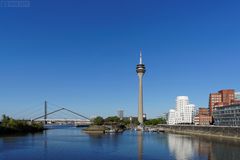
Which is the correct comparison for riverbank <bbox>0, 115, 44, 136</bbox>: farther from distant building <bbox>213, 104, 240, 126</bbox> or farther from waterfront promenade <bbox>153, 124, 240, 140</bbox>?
distant building <bbox>213, 104, 240, 126</bbox>

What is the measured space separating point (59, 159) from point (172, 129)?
8331cm

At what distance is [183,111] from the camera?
17550cm

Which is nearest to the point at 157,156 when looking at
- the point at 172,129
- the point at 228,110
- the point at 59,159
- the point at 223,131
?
the point at 59,159

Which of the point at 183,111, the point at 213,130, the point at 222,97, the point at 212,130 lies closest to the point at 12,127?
the point at 212,130

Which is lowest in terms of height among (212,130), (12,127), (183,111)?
(212,130)

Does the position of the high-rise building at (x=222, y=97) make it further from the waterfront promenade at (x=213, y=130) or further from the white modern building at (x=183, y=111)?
the white modern building at (x=183, y=111)

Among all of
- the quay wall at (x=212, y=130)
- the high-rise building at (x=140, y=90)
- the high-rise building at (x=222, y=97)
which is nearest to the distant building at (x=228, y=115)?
the quay wall at (x=212, y=130)

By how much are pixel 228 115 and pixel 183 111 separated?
76.5 meters

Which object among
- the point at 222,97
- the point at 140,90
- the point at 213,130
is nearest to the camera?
the point at 213,130

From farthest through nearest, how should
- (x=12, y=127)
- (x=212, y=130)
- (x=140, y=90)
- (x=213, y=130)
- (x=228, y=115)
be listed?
1. (x=140, y=90)
2. (x=228, y=115)
3. (x=12, y=127)
4. (x=212, y=130)
5. (x=213, y=130)

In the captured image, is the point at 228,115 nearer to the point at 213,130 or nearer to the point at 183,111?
the point at 213,130

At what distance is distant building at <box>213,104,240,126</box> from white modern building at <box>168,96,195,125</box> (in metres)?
63.5

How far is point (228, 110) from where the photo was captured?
9944 centimetres

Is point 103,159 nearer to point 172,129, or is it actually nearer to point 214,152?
point 214,152
